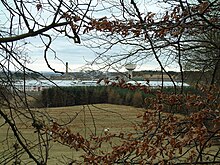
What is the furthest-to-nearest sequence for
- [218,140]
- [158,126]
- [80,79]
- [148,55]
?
[148,55], [80,79], [218,140], [158,126]

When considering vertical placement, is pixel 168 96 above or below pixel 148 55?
below

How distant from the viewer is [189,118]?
1672 millimetres

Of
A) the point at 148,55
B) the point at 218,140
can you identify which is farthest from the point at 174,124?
the point at 148,55

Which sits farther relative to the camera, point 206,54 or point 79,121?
point 206,54

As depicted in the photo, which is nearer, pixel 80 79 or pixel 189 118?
pixel 189 118

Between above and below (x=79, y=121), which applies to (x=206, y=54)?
above

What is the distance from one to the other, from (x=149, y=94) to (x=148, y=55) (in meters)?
0.73

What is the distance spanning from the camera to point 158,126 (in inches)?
70.7

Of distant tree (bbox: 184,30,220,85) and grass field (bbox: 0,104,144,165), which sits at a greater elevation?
distant tree (bbox: 184,30,220,85)

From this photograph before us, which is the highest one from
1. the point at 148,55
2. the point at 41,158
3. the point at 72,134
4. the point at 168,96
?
the point at 148,55

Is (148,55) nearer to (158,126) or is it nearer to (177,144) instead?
(158,126)

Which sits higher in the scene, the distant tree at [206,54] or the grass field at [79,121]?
the distant tree at [206,54]

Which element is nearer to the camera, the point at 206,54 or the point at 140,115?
the point at 140,115

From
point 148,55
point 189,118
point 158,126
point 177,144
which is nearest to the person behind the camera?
point 177,144
